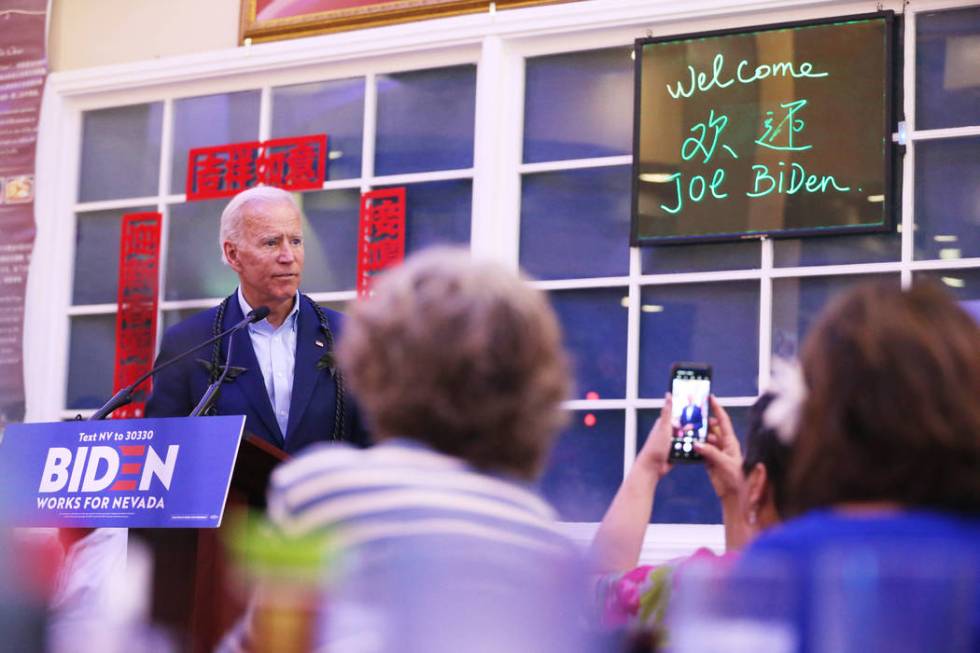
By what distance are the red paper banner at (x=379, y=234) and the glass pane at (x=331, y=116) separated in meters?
0.15

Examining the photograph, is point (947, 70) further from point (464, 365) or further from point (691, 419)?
point (464, 365)

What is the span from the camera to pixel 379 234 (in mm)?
4648

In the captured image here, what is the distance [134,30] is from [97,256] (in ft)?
2.55

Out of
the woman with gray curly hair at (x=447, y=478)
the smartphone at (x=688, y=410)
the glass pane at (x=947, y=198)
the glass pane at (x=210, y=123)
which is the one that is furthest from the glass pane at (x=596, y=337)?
the woman with gray curly hair at (x=447, y=478)

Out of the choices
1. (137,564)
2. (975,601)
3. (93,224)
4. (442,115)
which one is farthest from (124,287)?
(975,601)

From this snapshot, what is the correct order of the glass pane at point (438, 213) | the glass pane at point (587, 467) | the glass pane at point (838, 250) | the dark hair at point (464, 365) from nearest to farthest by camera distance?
the dark hair at point (464, 365) < the glass pane at point (838, 250) < the glass pane at point (587, 467) < the glass pane at point (438, 213)

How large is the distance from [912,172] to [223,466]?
2.02 metres

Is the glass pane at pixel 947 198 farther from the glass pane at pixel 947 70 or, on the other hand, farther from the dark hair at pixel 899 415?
the dark hair at pixel 899 415

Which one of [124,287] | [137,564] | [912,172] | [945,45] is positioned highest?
[945,45]

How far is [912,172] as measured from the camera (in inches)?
154

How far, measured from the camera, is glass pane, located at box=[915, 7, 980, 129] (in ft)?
12.8

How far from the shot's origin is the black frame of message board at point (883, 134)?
3881mm

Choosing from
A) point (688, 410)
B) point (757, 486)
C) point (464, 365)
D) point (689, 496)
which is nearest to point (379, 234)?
point (689, 496)

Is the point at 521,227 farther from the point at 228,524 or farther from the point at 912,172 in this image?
the point at 228,524
